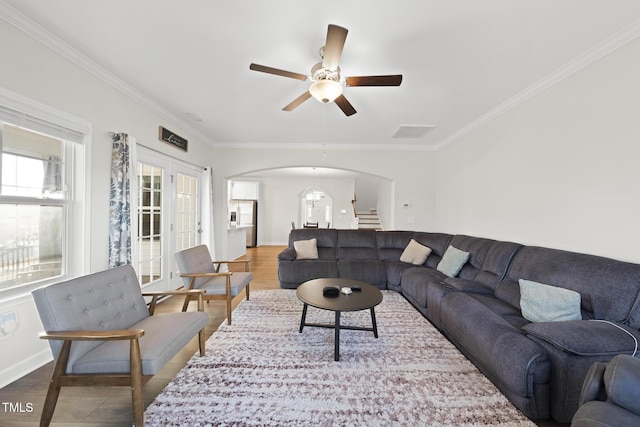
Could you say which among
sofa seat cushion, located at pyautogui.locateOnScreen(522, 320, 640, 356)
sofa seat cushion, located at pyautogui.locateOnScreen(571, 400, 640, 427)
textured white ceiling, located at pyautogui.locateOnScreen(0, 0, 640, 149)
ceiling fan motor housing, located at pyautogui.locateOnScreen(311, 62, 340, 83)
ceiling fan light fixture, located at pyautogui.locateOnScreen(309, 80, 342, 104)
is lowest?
sofa seat cushion, located at pyautogui.locateOnScreen(571, 400, 640, 427)

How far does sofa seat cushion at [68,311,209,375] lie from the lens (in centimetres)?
148

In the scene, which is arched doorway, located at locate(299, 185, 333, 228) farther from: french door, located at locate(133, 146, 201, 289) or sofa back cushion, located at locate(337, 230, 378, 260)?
french door, located at locate(133, 146, 201, 289)

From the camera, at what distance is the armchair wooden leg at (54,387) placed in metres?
1.45

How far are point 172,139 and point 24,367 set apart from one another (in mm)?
2948

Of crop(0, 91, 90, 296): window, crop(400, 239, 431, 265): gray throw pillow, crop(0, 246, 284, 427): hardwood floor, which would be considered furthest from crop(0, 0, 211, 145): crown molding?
crop(400, 239, 431, 265): gray throw pillow

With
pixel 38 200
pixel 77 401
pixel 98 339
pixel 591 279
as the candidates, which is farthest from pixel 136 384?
pixel 591 279

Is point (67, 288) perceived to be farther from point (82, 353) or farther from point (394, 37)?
point (394, 37)

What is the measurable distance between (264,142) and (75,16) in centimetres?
330

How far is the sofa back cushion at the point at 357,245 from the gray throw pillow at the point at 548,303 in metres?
2.68

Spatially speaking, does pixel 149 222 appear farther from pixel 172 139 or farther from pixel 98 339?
pixel 98 339

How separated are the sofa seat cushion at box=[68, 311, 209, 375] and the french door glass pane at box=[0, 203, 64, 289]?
3.56 feet

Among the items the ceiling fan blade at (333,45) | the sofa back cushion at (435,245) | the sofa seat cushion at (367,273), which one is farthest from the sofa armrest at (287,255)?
the ceiling fan blade at (333,45)

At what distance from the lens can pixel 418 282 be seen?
324cm

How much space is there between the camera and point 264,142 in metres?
5.10
